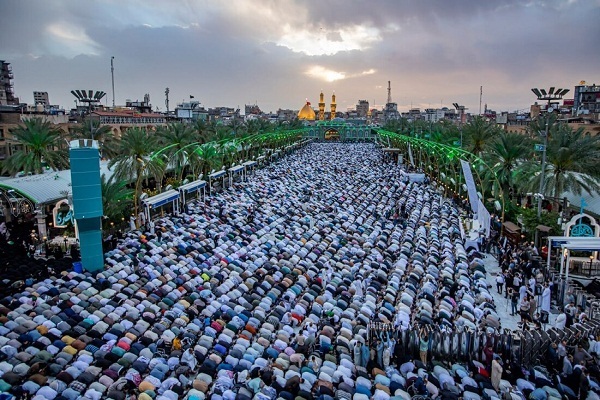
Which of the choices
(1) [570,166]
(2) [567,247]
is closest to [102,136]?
(1) [570,166]

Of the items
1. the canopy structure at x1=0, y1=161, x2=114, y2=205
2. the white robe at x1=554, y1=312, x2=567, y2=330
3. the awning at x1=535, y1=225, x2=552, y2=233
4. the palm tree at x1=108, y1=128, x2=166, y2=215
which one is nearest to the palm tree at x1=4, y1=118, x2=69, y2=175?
the canopy structure at x1=0, y1=161, x2=114, y2=205

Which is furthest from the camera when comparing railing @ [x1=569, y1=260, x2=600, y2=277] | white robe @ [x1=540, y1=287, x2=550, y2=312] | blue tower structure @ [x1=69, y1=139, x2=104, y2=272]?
blue tower structure @ [x1=69, y1=139, x2=104, y2=272]

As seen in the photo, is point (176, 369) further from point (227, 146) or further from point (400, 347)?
point (227, 146)

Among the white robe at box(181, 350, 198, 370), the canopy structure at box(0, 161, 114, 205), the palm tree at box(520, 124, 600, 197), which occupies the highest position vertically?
the palm tree at box(520, 124, 600, 197)

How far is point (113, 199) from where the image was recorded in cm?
2333

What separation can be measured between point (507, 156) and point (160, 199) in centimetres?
2003

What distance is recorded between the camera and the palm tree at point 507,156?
27.2m

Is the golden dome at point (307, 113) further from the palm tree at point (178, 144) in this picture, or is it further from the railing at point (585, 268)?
the railing at point (585, 268)

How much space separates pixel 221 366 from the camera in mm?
11375

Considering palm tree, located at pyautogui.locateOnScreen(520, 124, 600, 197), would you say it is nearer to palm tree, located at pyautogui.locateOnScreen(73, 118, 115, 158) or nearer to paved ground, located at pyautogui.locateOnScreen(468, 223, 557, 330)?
paved ground, located at pyautogui.locateOnScreen(468, 223, 557, 330)

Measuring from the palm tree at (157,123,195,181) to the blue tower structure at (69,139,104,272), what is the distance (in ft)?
48.9

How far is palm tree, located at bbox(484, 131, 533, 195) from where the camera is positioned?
2717 cm

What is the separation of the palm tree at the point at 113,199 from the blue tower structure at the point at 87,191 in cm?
377

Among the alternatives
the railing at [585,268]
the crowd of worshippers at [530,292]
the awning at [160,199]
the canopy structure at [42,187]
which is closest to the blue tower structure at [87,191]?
the canopy structure at [42,187]
